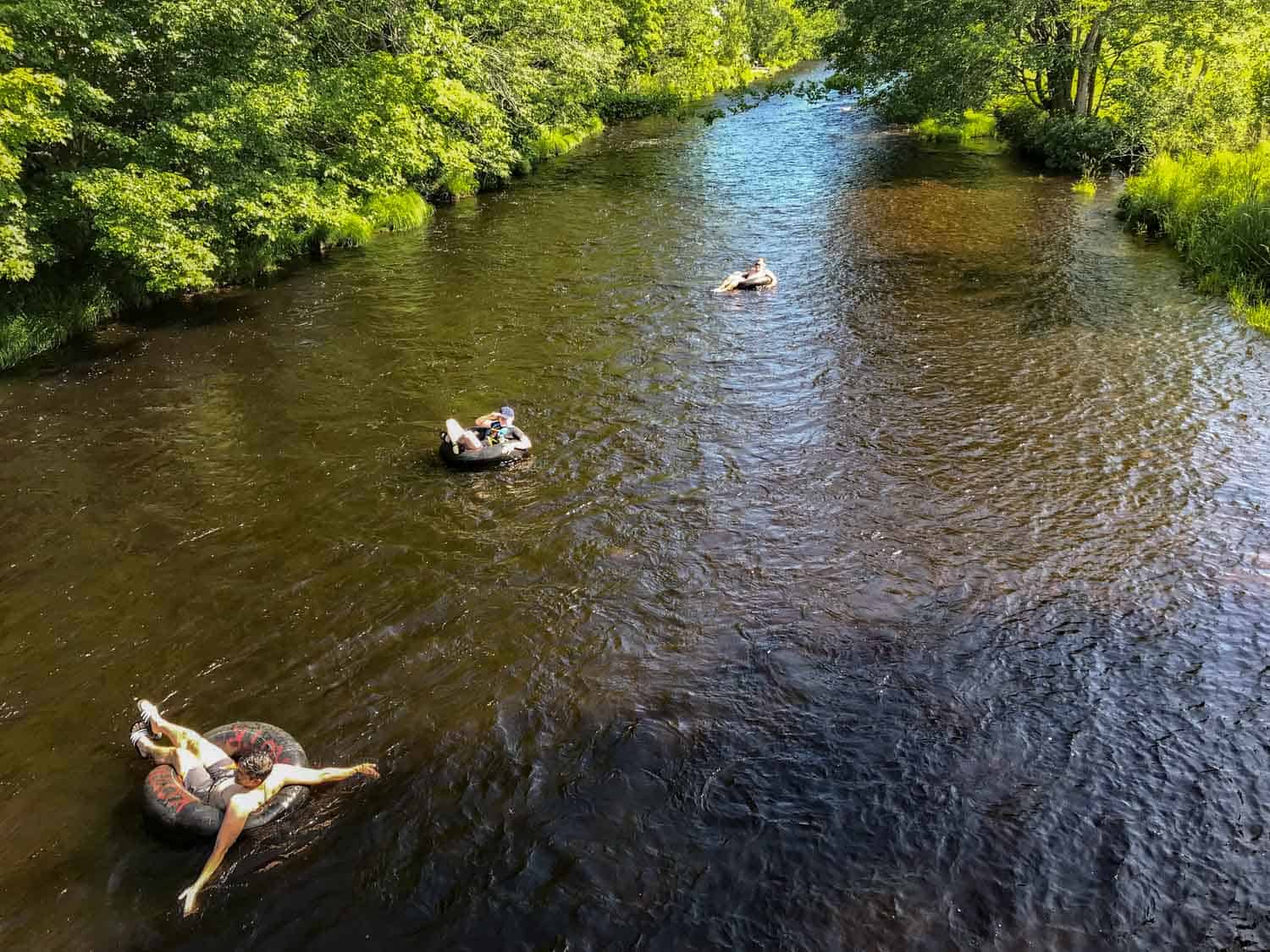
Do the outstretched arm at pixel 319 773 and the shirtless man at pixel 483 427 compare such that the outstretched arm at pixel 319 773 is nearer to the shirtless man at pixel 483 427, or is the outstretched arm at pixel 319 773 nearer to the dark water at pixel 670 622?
the dark water at pixel 670 622

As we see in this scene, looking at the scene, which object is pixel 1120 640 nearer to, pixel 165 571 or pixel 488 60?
pixel 165 571

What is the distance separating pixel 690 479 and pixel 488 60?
2337cm

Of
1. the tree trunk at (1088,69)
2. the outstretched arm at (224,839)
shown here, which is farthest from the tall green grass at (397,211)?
the tree trunk at (1088,69)

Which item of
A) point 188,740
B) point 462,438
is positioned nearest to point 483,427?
point 462,438

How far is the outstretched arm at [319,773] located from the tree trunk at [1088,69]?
3485 cm

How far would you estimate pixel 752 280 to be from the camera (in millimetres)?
20859

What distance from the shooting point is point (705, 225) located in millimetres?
26859

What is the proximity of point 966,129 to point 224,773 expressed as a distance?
139ft

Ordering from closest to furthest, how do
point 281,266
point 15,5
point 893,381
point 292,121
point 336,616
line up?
point 336,616 → point 15,5 → point 893,381 → point 292,121 → point 281,266

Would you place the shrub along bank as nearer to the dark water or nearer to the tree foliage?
the dark water

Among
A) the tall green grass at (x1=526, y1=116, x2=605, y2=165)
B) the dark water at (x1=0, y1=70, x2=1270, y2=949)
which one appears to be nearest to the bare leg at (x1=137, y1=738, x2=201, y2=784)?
the dark water at (x1=0, y1=70, x2=1270, y2=949)

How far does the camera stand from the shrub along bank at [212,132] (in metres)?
16.1

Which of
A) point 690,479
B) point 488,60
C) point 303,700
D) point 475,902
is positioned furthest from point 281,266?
point 475,902

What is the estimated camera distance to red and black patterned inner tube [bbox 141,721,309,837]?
7270 millimetres
